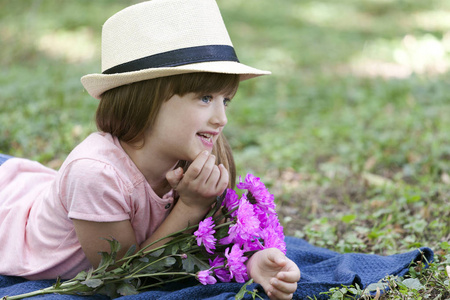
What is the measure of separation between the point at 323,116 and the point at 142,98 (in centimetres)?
351

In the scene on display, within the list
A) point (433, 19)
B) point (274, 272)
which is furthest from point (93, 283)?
point (433, 19)

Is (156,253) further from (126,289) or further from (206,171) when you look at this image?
(206,171)

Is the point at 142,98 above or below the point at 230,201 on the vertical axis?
above

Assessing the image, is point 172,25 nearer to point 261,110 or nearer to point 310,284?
point 310,284

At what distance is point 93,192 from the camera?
1.96 metres

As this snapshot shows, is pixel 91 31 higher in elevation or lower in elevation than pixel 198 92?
lower

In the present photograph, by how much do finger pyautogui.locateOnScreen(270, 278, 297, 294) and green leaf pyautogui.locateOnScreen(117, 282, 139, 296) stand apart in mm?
515

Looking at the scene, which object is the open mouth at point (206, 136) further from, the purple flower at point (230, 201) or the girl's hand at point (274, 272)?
the girl's hand at point (274, 272)

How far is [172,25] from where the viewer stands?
199 cm

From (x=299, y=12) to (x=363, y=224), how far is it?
8.88m

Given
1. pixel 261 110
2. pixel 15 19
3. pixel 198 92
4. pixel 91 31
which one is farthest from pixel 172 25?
pixel 15 19

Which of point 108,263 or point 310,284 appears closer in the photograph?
point 108,263

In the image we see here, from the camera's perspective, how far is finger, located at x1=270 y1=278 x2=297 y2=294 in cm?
192

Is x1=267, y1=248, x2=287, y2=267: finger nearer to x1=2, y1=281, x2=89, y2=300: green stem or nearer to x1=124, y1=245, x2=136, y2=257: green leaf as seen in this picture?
x1=124, y1=245, x2=136, y2=257: green leaf
